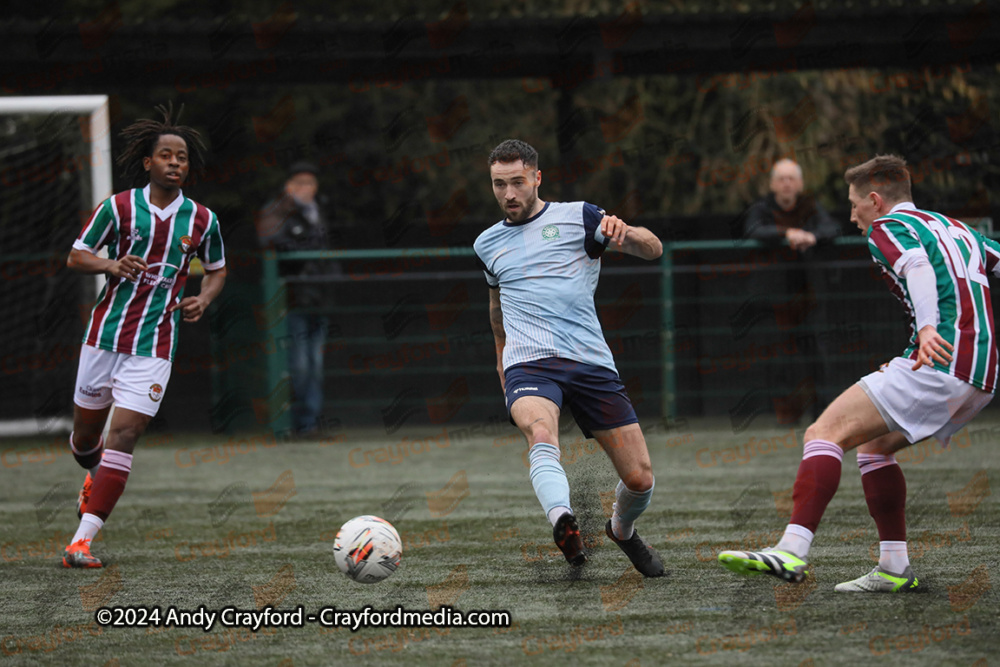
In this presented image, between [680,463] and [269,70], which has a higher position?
[269,70]

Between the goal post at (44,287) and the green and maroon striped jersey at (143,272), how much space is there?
545cm

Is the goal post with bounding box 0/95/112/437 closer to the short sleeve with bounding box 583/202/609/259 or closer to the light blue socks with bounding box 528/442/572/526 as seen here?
the short sleeve with bounding box 583/202/609/259

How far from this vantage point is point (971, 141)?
1498 cm

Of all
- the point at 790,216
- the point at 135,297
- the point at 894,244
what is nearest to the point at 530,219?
the point at 894,244

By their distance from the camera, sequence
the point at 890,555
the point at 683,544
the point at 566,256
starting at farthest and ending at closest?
the point at 683,544 → the point at 566,256 → the point at 890,555

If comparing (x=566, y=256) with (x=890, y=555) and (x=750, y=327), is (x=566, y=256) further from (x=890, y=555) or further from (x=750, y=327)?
(x=750, y=327)

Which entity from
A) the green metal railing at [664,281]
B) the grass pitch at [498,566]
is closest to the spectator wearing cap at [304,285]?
the green metal railing at [664,281]

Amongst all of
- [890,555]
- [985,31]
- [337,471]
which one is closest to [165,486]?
[337,471]

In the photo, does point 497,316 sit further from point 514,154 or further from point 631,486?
point 631,486

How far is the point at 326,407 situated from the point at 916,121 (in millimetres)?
8035

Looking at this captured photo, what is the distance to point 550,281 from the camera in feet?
17.8

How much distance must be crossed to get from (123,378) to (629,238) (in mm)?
2742

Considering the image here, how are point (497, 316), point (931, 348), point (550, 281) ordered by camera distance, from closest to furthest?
point (931, 348), point (550, 281), point (497, 316)

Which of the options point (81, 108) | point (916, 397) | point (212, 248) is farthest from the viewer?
point (81, 108)
